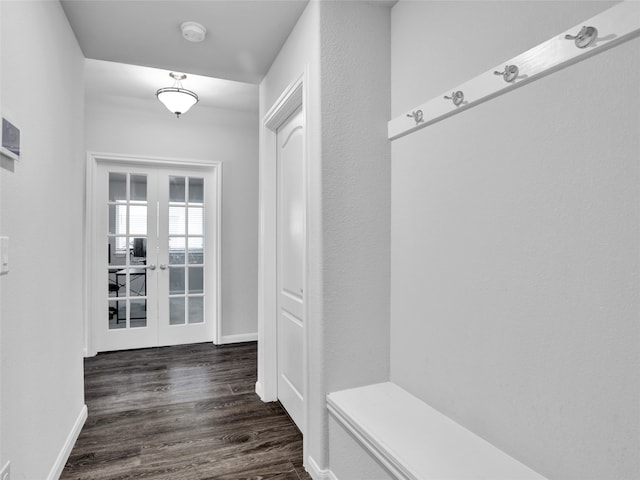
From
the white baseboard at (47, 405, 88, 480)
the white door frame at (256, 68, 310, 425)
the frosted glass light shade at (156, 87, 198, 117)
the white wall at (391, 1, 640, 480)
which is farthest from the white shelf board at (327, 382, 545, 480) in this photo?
the frosted glass light shade at (156, 87, 198, 117)

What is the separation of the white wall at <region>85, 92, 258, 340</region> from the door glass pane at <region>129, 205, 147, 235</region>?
1.90 ft

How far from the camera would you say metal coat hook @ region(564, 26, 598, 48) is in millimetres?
1023

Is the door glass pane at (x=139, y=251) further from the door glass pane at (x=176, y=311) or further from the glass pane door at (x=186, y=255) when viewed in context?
the door glass pane at (x=176, y=311)

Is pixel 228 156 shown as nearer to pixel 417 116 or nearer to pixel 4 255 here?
pixel 417 116

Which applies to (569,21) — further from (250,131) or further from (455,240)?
(250,131)

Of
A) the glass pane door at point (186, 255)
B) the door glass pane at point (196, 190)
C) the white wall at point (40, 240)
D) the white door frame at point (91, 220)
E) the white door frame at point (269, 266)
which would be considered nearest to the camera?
the white wall at point (40, 240)

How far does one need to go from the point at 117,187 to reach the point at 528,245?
404cm

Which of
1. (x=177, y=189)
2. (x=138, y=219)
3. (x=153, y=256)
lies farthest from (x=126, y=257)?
(x=177, y=189)

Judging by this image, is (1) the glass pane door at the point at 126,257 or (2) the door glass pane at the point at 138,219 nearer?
(1) the glass pane door at the point at 126,257

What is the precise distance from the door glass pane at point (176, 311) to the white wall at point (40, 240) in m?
1.94

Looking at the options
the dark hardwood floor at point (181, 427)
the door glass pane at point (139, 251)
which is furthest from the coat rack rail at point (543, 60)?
the door glass pane at point (139, 251)

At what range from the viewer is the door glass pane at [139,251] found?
4148mm

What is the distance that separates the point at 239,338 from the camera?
4.45 meters

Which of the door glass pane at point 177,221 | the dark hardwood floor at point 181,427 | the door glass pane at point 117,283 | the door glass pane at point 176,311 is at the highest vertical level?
the door glass pane at point 177,221
